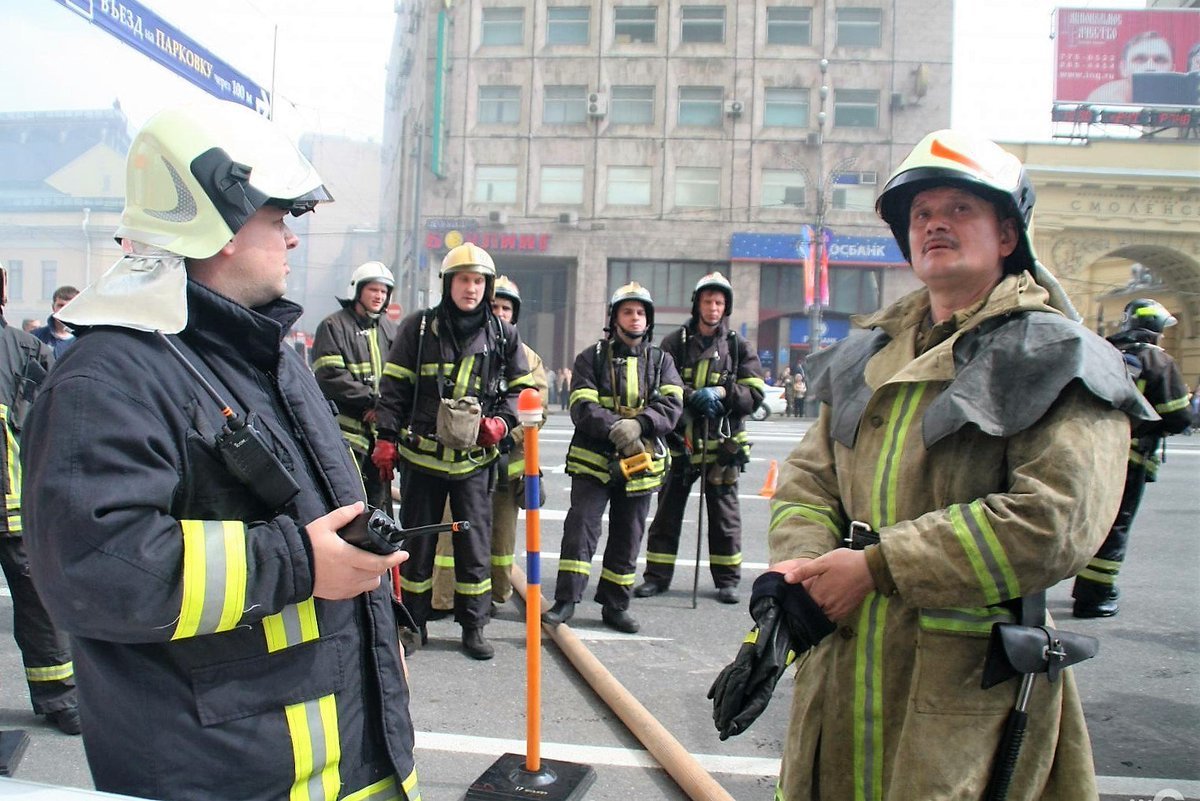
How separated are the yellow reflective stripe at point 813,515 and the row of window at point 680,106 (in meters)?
32.1

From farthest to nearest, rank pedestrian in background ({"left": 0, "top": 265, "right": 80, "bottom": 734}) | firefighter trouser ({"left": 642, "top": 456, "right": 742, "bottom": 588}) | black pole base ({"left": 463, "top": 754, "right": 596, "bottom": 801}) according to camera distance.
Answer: firefighter trouser ({"left": 642, "top": 456, "right": 742, "bottom": 588}) < pedestrian in background ({"left": 0, "top": 265, "right": 80, "bottom": 734}) < black pole base ({"left": 463, "top": 754, "right": 596, "bottom": 801})

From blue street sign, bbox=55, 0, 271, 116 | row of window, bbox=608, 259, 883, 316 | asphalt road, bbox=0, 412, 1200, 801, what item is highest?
row of window, bbox=608, 259, 883, 316

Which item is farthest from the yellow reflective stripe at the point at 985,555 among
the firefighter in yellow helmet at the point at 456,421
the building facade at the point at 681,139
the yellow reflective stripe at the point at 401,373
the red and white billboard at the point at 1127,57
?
the red and white billboard at the point at 1127,57

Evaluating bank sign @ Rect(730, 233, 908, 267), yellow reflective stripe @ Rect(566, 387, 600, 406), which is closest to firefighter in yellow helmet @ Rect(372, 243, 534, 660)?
yellow reflective stripe @ Rect(566, 387, 600, 406)

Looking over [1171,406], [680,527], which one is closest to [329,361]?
[680,527]

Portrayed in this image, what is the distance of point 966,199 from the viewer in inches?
77.8

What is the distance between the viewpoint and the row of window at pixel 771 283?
32531 millimetres

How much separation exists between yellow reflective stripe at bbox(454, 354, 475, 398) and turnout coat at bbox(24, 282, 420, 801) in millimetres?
3318

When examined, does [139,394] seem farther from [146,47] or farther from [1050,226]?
[1050,226]

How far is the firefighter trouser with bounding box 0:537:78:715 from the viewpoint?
387cm

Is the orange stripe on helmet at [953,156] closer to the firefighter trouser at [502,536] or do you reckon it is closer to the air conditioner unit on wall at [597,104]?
the firefighter trouser at [502,536]

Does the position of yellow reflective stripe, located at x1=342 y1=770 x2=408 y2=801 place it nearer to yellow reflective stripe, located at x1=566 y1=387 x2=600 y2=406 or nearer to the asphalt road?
the asphalt road

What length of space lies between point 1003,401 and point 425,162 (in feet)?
113

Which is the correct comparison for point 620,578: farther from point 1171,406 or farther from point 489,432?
point 1171,406
